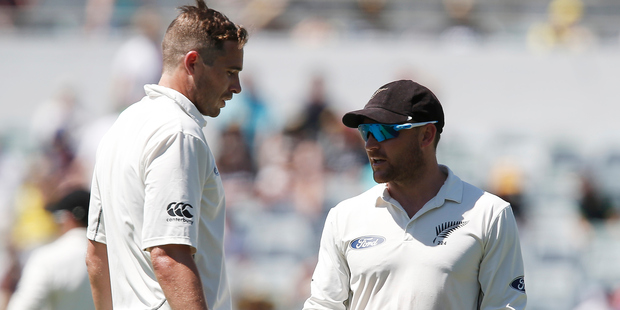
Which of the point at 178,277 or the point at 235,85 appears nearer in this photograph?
the point at 178,277

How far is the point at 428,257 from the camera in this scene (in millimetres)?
2848

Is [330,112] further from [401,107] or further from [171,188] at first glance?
[171,188]

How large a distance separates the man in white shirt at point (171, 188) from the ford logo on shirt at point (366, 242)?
1.66 ft

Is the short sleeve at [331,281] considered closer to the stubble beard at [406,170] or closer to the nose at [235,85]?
the stubble beard at [406,170]

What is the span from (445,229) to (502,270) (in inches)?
9.9

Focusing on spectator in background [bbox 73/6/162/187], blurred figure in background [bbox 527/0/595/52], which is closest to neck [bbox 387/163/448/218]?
spectator in background [bbox 73/6/162/187]

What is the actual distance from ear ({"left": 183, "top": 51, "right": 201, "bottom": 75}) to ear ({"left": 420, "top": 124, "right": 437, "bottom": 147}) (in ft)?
2.99

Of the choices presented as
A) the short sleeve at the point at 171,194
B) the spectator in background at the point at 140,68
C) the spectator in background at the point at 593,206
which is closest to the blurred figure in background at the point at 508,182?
the spectator in background at the point at 593,206

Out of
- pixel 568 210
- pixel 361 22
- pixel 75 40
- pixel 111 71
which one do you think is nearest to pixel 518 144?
pixel 568 210

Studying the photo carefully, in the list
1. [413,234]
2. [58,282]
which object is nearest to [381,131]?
[413,234]

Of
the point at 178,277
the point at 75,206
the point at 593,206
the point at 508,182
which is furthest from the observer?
the point at 508,182

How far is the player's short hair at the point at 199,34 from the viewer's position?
2.92m

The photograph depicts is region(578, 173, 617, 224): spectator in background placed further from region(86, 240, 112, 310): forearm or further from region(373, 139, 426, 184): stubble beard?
region(86, 240, 112, 310): forearm

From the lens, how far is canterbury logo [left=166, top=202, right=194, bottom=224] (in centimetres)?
267
